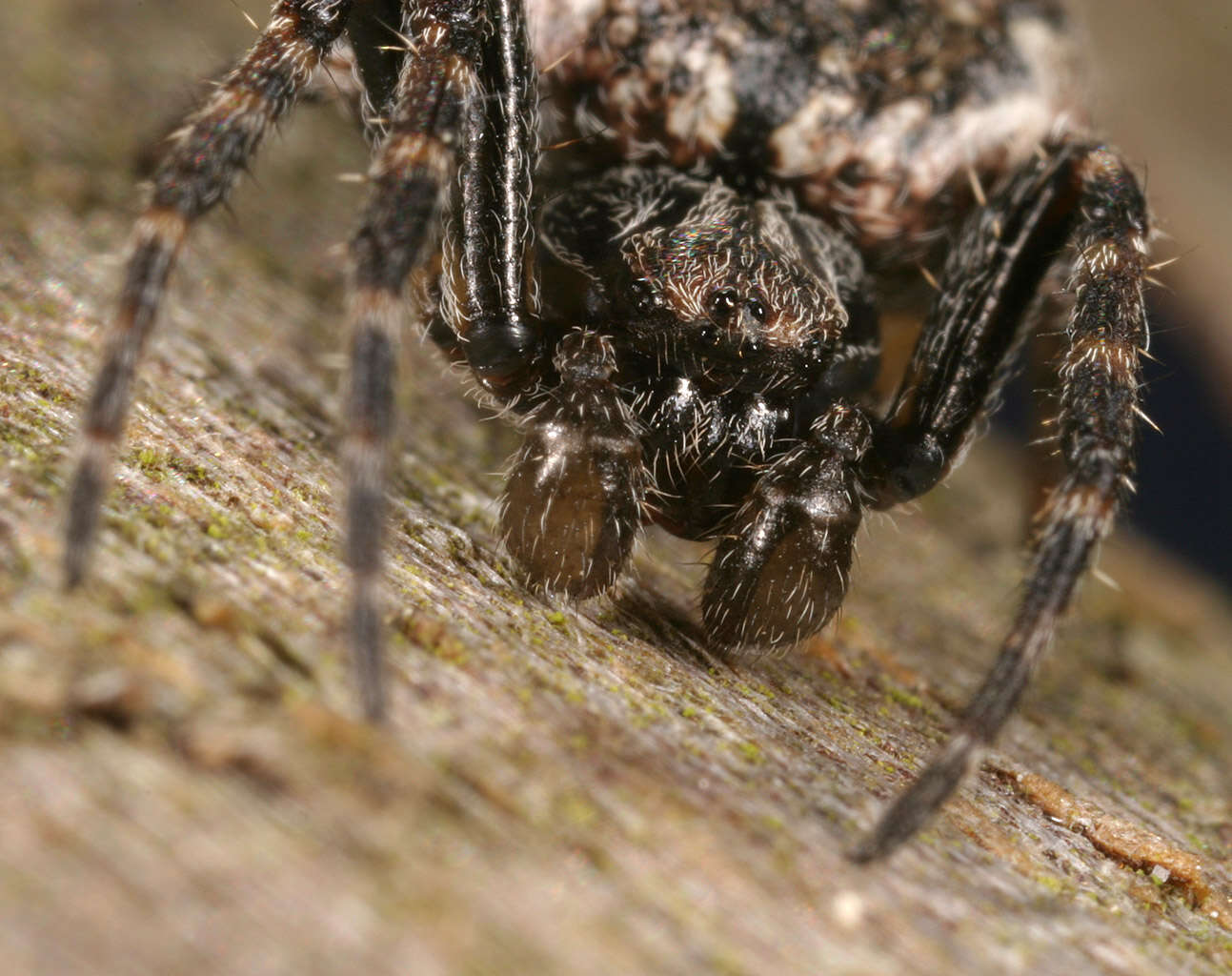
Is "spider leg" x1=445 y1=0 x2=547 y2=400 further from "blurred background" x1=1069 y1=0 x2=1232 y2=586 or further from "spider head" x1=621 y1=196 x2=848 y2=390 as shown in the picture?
"blurred background" x1=1069 y1=0 x2=1232 y2=586

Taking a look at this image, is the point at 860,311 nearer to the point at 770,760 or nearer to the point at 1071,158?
the point at 1071,158

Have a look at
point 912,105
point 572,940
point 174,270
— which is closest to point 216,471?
point 174,270

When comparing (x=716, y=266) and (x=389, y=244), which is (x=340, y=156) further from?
(x=389, y=244)

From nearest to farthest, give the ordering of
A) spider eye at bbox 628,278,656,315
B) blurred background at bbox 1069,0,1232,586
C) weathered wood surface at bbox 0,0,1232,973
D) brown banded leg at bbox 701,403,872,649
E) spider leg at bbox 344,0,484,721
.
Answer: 1. weathered wood surface at bbox 0,0,1232,973
2. spider leg at bbox 344,0,484,721
3. brown banded leg at bbox 701,403,872,649
4. spider eye at bbox 628,278,656,315
5. blurred background at bbox 1069,0,1232,586

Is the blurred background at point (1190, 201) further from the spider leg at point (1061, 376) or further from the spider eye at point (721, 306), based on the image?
the spider eye at point (721, 306)

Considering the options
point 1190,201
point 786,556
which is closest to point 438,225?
point 786,556

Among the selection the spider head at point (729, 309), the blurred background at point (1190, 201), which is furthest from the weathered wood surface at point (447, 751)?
the blurred background at point (1190, 201)

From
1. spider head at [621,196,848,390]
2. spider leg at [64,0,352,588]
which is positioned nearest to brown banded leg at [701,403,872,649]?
spider head at [621,196,848,390]
